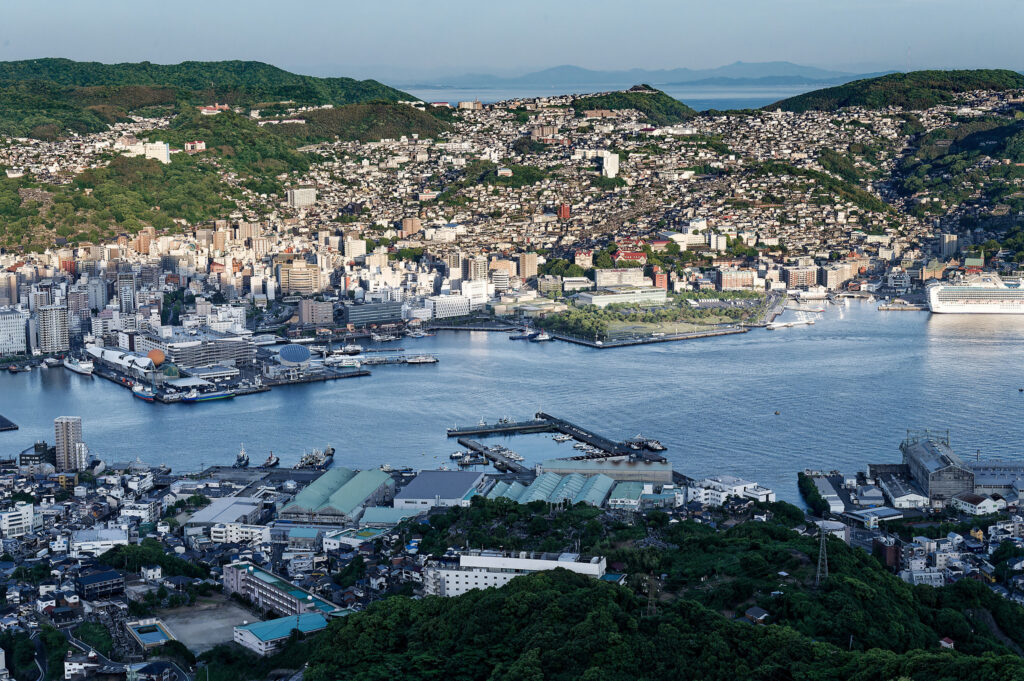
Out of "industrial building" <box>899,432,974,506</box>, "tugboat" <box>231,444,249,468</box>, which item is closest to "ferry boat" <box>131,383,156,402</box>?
"tugboat" <box>231,444,249,468</box>

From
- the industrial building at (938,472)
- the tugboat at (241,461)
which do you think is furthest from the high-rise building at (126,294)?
the industrial building at (938,472)

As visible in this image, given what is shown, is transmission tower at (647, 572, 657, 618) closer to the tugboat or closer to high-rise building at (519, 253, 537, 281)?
the tugboat

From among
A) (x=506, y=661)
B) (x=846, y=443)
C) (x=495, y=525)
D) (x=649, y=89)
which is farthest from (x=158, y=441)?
(x=649, y=89)

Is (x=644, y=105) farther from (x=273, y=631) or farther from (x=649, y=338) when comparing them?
(x=273, y=631)

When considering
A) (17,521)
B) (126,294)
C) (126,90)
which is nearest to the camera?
(17,521)

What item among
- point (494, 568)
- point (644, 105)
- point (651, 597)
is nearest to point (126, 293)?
point (494, 568)

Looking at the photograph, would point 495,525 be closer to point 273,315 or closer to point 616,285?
point 273,315
